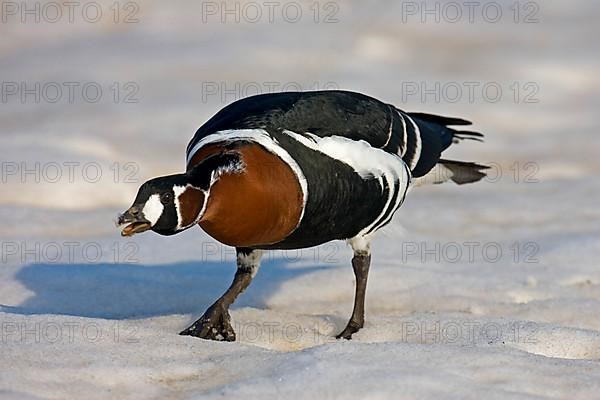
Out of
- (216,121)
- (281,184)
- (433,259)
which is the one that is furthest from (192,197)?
(433,259)

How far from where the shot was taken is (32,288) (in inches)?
202

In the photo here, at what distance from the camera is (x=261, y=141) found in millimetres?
3986

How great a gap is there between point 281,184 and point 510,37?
6527 millimetres

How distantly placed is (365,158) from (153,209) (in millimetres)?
1155

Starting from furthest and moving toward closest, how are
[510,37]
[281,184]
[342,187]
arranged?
[510,37], [342,187], [281,184]

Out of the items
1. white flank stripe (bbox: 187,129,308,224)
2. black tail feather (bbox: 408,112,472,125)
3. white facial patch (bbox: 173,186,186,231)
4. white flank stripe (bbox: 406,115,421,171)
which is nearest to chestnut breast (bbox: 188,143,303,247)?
white flank stripe (bbox: 187,129,308,224)

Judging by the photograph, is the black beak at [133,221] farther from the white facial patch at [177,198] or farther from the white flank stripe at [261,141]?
the white flank stripe at [261,141]

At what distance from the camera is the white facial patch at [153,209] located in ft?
11.5

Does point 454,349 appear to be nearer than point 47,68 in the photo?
Yes

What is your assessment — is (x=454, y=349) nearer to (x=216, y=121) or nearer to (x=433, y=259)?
(x=216, y=121)

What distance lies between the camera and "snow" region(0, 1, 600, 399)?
3.47 meters

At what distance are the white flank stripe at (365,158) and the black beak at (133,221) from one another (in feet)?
2.77

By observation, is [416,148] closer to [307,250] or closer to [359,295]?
[359,295]

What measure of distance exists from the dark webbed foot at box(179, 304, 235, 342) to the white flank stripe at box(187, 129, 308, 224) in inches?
26.4
